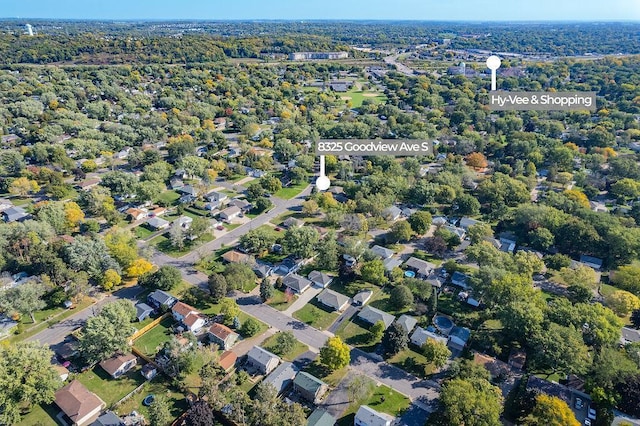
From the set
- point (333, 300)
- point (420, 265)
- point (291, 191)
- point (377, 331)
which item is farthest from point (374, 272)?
point (291, 191)

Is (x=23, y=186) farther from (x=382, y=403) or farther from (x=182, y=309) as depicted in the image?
(x=382, y=403)

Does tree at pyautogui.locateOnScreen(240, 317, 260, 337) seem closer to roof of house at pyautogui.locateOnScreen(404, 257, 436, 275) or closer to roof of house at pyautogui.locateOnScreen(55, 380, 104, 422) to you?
roof of house at pyautogui.locateOnScreen(55, 380, 104, 422)

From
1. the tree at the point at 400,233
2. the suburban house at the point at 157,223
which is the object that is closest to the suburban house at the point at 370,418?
the tree at the point at 400,233

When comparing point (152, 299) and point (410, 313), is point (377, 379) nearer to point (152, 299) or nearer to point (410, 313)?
point (410, 313)

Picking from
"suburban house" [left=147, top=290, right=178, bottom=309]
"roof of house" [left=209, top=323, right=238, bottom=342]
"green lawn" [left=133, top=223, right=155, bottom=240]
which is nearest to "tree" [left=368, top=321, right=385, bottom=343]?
"roof of house" [left=209, top=323, right=238, bottom=342]

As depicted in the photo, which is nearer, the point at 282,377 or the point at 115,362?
the point at 282,377

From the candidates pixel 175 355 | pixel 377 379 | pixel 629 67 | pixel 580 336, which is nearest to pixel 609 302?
pixel 580 336
